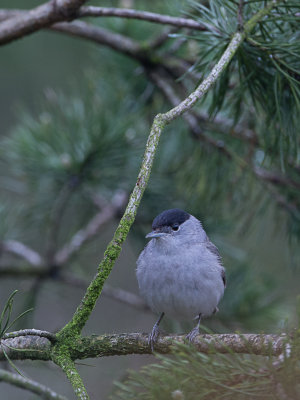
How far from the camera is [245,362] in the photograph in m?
1.21

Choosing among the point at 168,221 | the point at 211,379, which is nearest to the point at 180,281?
the point at 168,221

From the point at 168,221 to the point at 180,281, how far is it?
0.38 m

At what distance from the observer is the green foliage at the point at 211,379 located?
1177 mm

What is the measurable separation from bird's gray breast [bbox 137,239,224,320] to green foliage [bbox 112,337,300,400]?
144 cm

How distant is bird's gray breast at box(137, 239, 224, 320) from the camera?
2729mm

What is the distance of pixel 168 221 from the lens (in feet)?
9.57

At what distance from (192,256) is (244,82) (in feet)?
3.56

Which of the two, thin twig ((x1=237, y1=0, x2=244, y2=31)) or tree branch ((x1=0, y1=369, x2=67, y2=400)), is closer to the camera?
tree branch ((x1=0, y1=369, x2=67, y2=400))

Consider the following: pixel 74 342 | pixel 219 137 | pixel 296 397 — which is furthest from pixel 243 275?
pixel 296 397

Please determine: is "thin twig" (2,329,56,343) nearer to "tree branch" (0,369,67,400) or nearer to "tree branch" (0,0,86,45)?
"tree branch" (0,369,67,400)

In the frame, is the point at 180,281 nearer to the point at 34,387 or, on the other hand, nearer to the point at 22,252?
the point at 22,252

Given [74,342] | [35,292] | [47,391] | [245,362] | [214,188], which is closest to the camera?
[47,391]

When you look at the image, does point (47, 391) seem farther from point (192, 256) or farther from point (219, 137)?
point (219, 137)

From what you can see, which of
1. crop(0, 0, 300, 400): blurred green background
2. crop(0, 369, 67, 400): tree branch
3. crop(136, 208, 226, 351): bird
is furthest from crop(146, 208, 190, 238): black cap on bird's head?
crop(0, 369, 67, 400): tree branch
